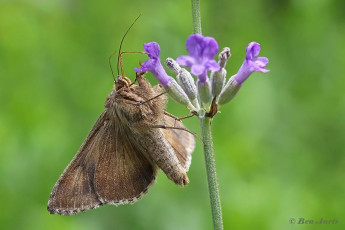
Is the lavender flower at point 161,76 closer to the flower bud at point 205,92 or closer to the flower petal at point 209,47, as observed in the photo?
the flower bud at point 205,92

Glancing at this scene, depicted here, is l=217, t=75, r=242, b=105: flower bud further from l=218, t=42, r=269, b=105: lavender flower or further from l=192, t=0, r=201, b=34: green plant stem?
l=192, t=0, r=201, b=34: green plant stem

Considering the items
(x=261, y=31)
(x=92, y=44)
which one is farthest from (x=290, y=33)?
(x=92, y=44)

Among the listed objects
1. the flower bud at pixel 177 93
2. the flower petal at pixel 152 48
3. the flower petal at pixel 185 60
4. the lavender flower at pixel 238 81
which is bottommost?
the flower bud at pixel 177 93

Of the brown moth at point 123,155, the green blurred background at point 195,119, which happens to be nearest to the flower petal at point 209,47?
the brown moth at point 123,155

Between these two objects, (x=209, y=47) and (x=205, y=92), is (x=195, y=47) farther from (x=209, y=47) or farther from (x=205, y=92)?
(x=205, y=92)

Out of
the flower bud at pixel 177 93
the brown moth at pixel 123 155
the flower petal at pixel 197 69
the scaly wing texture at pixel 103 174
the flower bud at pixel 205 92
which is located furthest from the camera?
the scaly wing texture at pixel 103 174

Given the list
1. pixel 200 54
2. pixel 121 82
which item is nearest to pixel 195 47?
pixel 200 54
